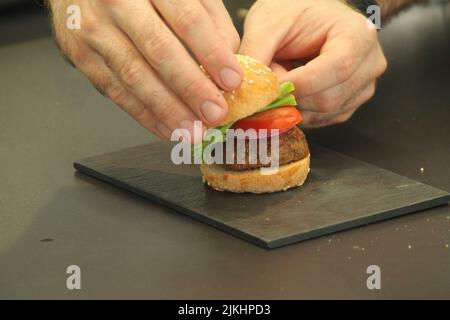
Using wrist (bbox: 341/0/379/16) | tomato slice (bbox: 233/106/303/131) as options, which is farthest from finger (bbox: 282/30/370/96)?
wrist (bbox: 341/0/379/16)

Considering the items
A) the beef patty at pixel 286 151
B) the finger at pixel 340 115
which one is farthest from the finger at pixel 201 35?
the finger at pixel 340 115

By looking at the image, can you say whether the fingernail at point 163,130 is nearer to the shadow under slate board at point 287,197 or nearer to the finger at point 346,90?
the shadow under slate board at point 287,197

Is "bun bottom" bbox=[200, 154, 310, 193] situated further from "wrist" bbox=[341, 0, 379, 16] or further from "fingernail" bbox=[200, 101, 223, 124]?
"wrist" bbox=[341, 0, 379, 16]

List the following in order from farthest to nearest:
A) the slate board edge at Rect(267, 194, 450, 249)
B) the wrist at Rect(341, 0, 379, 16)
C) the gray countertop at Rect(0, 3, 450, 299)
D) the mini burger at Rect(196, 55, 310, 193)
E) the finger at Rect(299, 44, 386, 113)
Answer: the wrist at Rect(341, 0, 379, 16) → the finger at Rect(299, 44, 386, 113) → the mini burger at Rect(196, 55, 310, 193) → the slate board edge at Rect(267, 194, 450, 249) → the gray countertop at Rect(0, 3, 450, 299)

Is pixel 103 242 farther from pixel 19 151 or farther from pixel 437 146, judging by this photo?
Answer: pixel 437 146

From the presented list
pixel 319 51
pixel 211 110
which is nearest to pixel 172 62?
pixel 211 110

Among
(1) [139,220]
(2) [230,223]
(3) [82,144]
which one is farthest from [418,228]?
(3) [82,144]

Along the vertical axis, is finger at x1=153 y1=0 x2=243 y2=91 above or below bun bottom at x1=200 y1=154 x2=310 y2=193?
above
